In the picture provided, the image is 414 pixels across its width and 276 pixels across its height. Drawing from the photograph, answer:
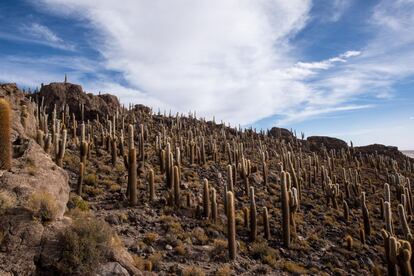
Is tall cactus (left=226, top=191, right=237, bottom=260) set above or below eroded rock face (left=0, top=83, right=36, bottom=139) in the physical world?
below

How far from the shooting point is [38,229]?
9250mm

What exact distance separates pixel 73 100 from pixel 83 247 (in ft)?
115

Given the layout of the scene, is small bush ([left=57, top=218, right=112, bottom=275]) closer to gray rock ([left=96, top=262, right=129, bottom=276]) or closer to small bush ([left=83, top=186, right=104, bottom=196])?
gray rock ([left=96, top=262, right=129, bottom=276])

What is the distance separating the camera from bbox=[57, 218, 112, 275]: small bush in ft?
28.6

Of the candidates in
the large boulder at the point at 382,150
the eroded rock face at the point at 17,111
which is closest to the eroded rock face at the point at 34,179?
the eroded rock face at the point at 17,111

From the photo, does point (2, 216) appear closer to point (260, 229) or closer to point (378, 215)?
point (260, 229)

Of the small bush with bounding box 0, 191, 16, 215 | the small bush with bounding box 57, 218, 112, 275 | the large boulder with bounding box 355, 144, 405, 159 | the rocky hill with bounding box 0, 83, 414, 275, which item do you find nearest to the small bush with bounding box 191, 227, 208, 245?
the rocky hill with bounding box 0, 83, 414, 275

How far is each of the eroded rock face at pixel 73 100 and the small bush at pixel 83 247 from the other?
32.1m

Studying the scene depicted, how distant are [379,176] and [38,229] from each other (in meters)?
40.0

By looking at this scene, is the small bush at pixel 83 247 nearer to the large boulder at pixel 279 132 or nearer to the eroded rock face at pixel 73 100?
the eroded rock face at pixel 73 100

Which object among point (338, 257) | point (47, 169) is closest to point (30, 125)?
point (47, 169)

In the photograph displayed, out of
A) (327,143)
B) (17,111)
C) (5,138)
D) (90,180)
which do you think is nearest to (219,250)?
(90,180)

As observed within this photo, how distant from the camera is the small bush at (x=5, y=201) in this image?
911 cm

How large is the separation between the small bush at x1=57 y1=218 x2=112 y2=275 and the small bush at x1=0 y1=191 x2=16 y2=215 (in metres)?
1.65
